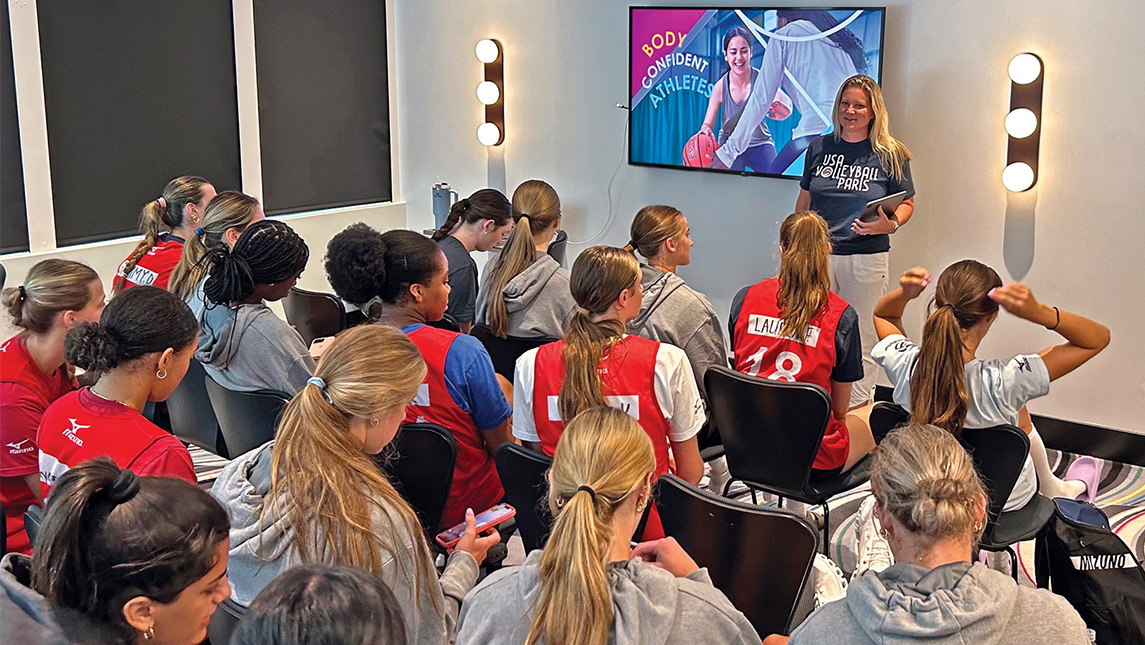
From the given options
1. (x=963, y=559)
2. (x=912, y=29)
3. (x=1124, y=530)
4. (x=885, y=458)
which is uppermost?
(x=912, y=29)

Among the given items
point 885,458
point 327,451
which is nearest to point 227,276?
point 327,451

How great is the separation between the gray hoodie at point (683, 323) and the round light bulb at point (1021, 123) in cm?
174

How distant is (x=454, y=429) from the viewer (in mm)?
2699

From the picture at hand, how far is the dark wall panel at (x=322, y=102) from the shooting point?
5.98 m

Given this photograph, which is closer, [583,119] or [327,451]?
[327,451]

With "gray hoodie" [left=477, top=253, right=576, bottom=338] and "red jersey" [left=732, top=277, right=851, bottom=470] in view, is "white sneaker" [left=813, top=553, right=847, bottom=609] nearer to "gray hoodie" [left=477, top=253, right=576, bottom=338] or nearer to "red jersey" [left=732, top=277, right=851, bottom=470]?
"red jersey" [left=732, top=277, right=851, bottom=470]

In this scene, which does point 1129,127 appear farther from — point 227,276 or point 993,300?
point 227,276

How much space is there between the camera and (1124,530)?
3633mm

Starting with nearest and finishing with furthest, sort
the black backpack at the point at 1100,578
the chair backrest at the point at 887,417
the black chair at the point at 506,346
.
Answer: the black backpack at the point at 1100,578, the chair backrest at the point at 887,417, the black chair at the point at 506,346

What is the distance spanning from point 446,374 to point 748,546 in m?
0.91

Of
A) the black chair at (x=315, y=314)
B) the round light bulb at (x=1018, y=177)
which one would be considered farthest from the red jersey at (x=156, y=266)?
the round light bulb at (x=1018, y=177)

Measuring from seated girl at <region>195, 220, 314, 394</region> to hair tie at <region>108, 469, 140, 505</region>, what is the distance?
1.55 metres

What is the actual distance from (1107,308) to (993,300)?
5.89 feet

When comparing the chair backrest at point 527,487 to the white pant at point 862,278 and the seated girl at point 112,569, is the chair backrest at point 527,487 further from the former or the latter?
the white pant at point 862,278
